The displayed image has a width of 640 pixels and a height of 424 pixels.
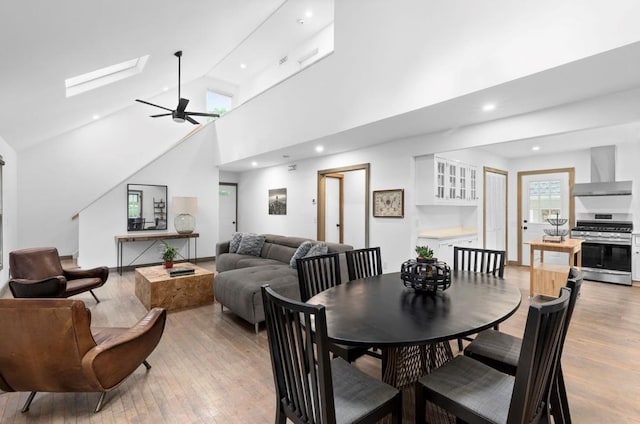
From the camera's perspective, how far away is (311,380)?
124cm

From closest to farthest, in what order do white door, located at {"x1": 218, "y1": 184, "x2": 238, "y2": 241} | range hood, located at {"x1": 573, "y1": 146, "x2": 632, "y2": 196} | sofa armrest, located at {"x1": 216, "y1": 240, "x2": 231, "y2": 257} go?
range hood, located at {"x1": 573, "y1": 146, "x2": 632, "y2": 196} → sofa armrest, located at {"x1": 216, "y1": 240, "x2": 231, "y2": 257} → white door, located at {"x1": 218, "y1": 184, "x2": 238, "y2": 241}

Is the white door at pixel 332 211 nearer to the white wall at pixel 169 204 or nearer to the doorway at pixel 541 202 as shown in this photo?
the white wall at pixel 169 204

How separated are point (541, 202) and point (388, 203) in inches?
163

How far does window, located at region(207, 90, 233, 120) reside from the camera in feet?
28.2

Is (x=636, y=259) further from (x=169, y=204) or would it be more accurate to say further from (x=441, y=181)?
(x=169, y=204)

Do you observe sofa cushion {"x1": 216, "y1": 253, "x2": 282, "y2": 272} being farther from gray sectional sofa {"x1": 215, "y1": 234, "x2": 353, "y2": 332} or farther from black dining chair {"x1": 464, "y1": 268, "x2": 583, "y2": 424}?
black dining chair {"x1": 464, "y1": 268, "x2": 583, "y2": 424}

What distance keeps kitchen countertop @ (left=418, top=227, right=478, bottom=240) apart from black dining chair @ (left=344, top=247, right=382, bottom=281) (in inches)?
94.7

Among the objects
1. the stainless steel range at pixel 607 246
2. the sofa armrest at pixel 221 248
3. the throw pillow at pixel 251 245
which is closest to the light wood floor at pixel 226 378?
the throw pillow at pixel 251 245

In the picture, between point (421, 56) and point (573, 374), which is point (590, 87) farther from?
point (573, 374)

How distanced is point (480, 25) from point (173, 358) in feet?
13.8

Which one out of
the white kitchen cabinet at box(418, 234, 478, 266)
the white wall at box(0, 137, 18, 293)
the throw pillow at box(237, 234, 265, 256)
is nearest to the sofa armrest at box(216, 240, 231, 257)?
the throw pillow at box(237, 234, 265, 256)

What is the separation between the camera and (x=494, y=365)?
5.95 ft

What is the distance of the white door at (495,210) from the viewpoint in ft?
21.9

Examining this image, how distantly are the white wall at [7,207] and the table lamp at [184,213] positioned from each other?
2.73 m
